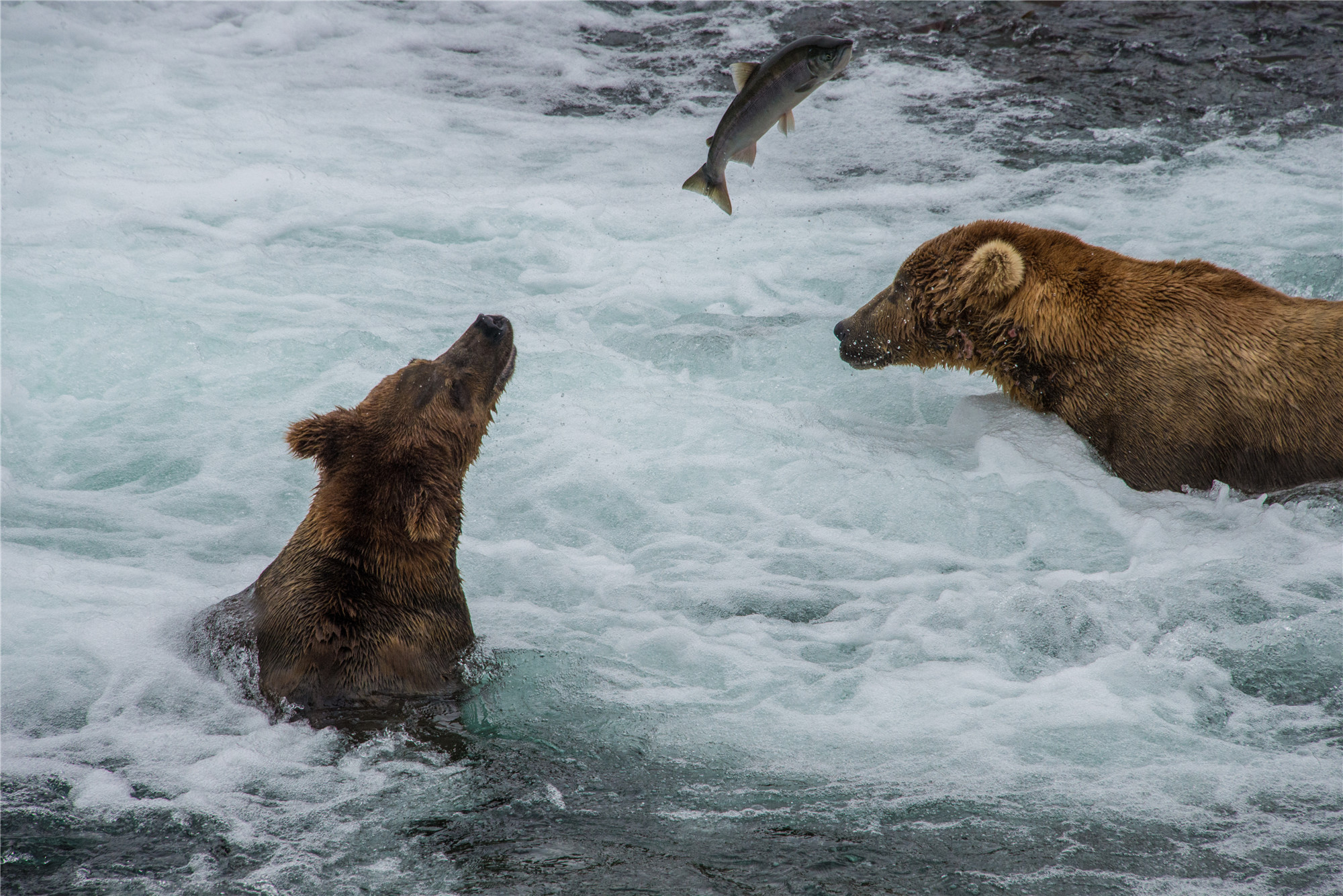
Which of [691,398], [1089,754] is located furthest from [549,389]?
[1089,754]

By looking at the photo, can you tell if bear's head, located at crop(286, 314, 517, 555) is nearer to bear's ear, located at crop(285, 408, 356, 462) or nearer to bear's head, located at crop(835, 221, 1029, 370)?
bear's ear, located at crop(285, 408, 356, 462)

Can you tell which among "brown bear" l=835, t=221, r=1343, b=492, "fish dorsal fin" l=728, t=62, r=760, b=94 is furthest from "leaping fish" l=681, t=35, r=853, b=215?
"brown bear" l=835, t=221, r=1343, b=492

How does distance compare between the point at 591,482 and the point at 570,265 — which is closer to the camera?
the point at 591,482

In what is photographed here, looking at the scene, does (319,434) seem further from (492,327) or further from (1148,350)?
(1148,350)

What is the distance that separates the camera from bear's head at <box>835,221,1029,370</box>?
543 cm

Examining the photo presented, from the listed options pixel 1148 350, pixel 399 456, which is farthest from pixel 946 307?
pixel 399 456

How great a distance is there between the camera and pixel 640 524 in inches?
210

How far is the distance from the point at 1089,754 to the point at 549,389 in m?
3.81

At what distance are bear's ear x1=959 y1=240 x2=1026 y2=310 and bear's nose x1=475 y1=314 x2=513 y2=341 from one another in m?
2.31

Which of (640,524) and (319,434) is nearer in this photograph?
(319,434)

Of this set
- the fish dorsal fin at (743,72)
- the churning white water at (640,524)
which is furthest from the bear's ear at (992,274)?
the fish dorsal fin at (743,72)

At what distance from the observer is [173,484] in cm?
550

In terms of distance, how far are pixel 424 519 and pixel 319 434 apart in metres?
0.51

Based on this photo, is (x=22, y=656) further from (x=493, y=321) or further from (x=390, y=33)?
(x=390, y=33)
